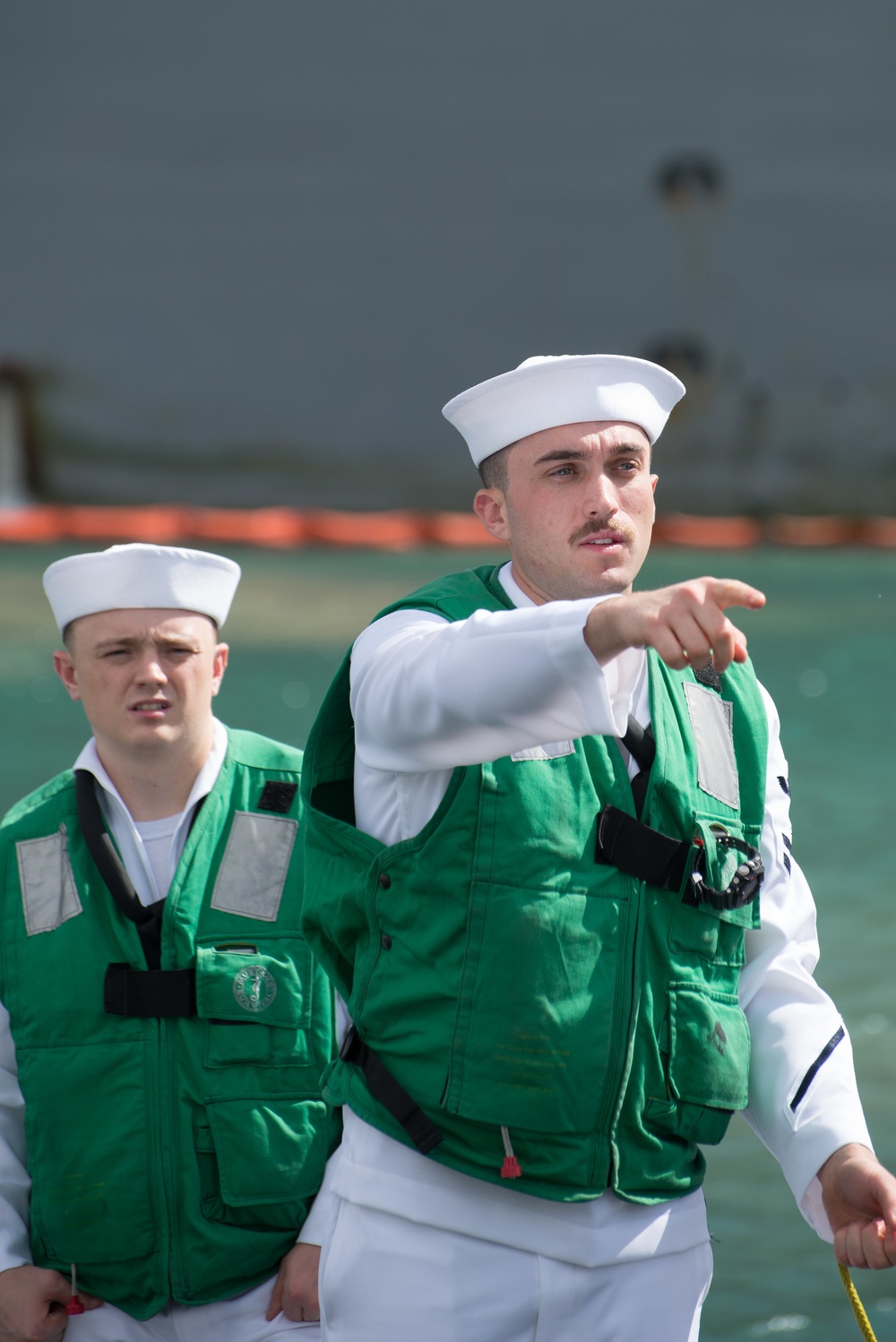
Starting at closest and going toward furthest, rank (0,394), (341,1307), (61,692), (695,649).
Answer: (695,649), (341,1307), (61,692), (0,394)

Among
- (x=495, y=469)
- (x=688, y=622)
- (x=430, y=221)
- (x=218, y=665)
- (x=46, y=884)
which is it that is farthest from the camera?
(x=430, y=221)

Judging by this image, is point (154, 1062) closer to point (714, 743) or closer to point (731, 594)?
point (714, 743)

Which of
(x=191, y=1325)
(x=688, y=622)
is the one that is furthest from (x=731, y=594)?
(x=191, y=1325)

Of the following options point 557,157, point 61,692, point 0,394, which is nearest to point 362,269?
point 557,157

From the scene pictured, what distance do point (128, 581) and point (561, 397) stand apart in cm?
98

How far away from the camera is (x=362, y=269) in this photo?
947 inches

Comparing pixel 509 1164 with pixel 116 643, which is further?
pixel 116 643

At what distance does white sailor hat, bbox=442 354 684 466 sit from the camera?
5.95ft

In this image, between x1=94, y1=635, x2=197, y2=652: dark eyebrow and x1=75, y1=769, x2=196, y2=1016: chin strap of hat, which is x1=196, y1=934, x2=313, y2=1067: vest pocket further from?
x1=94, y1=635, x2=197, y2=652: dark eyebrow

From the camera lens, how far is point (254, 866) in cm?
246

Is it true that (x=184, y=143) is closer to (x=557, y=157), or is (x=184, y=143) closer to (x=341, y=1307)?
(x=557, y=157)

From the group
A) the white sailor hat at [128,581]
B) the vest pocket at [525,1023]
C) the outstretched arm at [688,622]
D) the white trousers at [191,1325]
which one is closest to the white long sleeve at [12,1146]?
the white trousers at [191,1325]

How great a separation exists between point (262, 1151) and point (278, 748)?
65 centimetres

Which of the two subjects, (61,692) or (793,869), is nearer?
(793,869)
